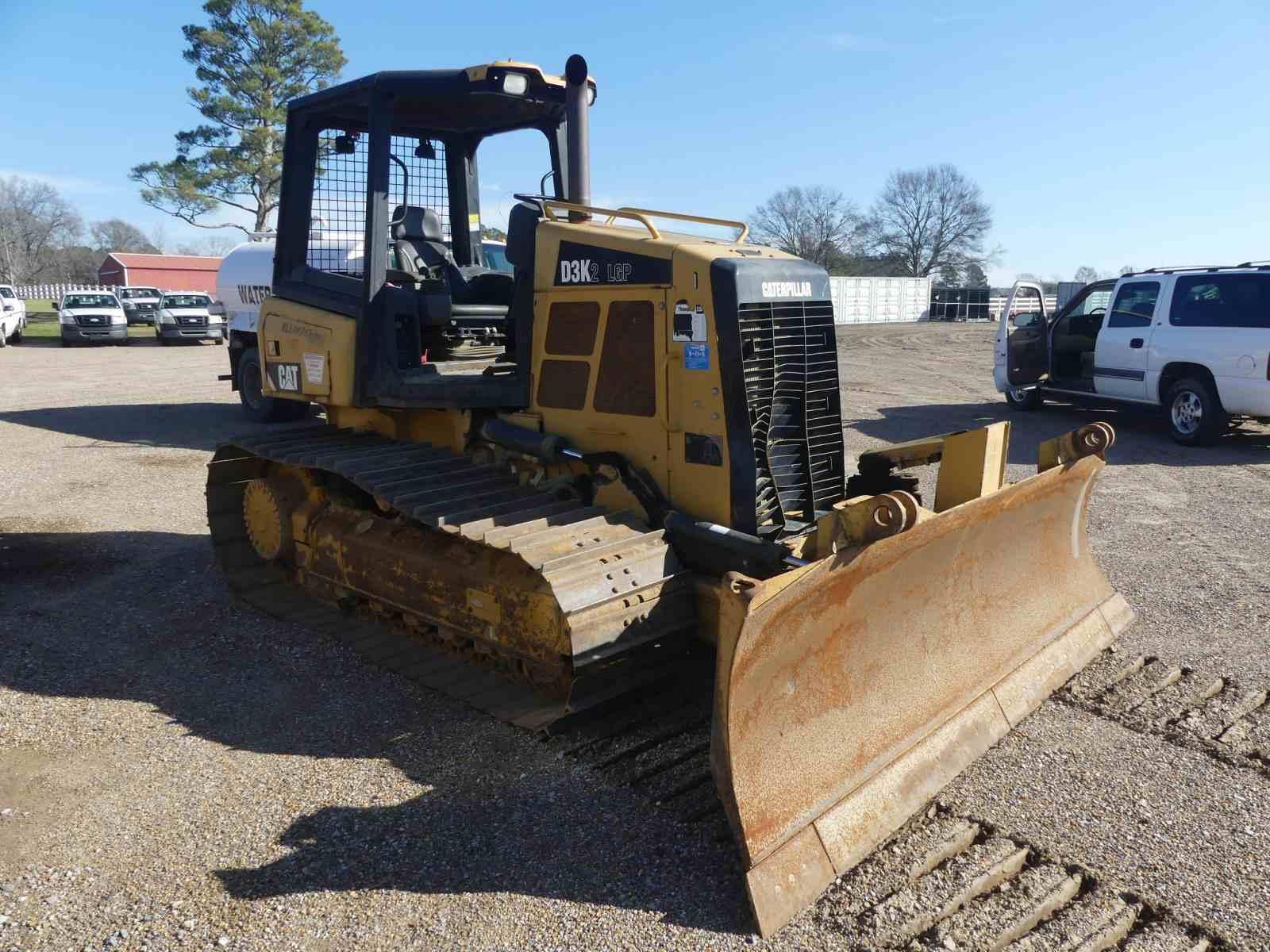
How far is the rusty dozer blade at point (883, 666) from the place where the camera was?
3.26 meters

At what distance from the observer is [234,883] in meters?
3.32

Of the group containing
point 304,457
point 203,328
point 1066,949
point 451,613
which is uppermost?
point 203,328

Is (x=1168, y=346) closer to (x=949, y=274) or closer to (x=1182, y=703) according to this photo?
(x=1182, y=703)

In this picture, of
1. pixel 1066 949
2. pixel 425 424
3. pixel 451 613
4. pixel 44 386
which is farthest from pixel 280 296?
pixel 44 386

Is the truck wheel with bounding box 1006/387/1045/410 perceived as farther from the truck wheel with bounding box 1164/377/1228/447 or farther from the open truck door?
the truck wheel with bounding box 1164/377/1228/447

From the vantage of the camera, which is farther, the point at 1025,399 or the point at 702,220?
the point at 1025,399

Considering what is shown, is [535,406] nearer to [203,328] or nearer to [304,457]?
[304,457]

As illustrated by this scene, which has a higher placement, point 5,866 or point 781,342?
point 781,342

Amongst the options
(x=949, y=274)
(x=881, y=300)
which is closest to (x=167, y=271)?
(x=881, y=300)

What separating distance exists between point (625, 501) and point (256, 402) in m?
10.5

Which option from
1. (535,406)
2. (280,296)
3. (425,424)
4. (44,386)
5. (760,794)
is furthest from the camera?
(44,386)

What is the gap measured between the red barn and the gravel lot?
54.7 metres

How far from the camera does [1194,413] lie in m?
11.6

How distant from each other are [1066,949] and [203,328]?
3049 centimetres
